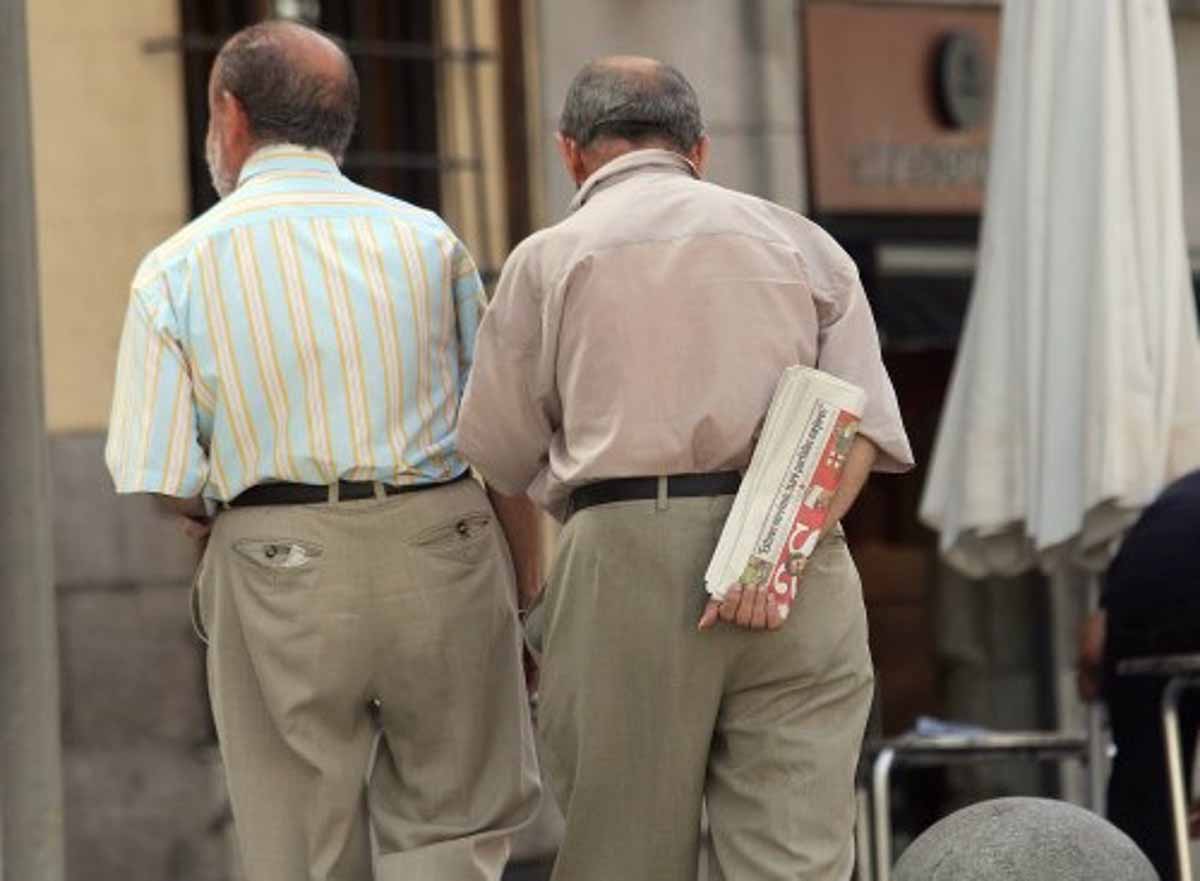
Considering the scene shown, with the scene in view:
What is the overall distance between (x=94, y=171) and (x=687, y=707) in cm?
539

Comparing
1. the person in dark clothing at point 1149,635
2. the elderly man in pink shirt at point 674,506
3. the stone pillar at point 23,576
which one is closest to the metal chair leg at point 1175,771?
the person in dark clothing at point 1149,635

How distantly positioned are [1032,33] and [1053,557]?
59.4 inches

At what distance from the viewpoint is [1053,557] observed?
9.29 m

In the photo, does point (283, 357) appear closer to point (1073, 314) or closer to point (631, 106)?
point (631, 106)

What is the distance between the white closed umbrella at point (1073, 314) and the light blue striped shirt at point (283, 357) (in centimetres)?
316

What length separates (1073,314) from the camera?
30.5 ft

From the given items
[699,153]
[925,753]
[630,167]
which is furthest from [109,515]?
[630,167]

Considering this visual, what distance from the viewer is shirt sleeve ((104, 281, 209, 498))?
6.17 m

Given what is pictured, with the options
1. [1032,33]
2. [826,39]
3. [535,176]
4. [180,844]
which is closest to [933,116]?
[826,39]

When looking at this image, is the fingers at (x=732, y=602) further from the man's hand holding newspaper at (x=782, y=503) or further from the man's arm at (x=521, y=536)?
the man's arm at (x=521, y=536)

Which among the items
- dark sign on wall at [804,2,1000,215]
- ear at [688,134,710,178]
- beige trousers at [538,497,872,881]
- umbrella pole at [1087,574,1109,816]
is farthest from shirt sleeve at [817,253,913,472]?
dark sign on wall at [804,2,1000,215]

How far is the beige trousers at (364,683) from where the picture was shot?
6191 mm

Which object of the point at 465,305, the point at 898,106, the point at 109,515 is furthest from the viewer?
the point at 898,106

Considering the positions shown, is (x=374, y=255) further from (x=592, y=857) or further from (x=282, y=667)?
(x=592, y=857)
